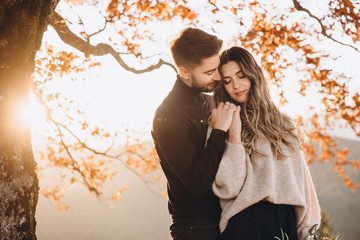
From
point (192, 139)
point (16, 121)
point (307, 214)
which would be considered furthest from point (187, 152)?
point (16, 121)

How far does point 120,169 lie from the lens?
3083 cm

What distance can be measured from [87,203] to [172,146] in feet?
96.9

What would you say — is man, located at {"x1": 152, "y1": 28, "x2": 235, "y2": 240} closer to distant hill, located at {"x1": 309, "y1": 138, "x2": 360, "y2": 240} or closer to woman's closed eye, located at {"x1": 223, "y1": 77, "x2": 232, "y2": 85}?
woman's closed eye, located at {"x1": 223, "y1": 77, "x2": 232, "y2": 85}

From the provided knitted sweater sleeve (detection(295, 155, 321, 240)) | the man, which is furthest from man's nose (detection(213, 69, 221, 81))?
knitted sweater sleeve (detection(295, 155, 321, 240))

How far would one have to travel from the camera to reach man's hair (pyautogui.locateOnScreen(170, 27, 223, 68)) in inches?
109

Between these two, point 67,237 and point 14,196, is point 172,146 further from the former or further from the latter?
point 67,237

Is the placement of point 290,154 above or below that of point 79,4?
below

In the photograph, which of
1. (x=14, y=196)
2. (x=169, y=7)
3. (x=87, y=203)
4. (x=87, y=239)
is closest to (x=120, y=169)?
(x=87, y=203)

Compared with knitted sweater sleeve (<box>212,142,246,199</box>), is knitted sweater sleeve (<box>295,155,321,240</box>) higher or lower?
lower

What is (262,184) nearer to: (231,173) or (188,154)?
(231,173)

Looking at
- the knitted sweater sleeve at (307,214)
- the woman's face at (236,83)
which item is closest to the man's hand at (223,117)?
the woman's face at (236,83)

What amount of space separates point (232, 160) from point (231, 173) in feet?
0.27

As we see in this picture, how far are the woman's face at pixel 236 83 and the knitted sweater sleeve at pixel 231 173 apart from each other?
51cm

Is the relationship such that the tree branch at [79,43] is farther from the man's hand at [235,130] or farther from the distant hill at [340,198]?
the distant hill at [340,198]
